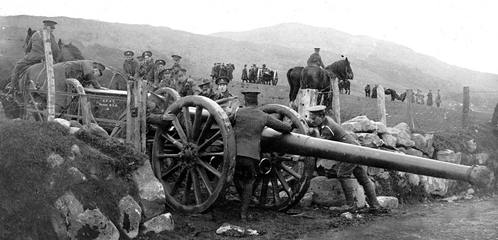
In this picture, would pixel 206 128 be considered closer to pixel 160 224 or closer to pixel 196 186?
pixel 196 186

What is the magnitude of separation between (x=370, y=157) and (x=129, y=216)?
3.07 meters

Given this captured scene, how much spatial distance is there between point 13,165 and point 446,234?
218 inches

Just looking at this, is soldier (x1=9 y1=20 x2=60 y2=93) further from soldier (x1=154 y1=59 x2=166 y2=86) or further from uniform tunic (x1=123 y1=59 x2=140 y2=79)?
uniform tunic (x1=123 y1=59 x2=140 y2=79)

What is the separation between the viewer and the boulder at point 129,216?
5.97m

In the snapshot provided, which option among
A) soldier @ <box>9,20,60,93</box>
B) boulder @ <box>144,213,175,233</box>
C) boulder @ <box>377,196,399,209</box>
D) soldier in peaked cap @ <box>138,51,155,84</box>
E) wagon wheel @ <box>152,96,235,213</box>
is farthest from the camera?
soldier in peaked cap @ <box>138,51,155,84</box>

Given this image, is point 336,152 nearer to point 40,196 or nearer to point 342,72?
point 40,196

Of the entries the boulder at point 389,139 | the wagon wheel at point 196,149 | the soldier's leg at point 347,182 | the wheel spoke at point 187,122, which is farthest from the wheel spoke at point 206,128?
the boulder at point 389,139

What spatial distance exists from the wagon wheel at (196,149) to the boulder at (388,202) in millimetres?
3350

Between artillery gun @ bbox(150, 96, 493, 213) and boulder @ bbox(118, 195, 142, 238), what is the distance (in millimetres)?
1208

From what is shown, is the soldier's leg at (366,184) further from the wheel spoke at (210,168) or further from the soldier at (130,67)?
the soldier at (130,67)

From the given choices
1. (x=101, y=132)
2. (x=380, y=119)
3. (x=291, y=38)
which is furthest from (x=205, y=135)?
(x=291, y=38)

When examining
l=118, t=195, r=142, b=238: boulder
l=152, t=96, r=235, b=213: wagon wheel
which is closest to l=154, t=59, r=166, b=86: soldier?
l=152, t=96, r=235, b=213: wagon wheel

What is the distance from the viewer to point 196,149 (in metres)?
7.40

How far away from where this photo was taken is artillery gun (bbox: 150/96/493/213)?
264 inches
